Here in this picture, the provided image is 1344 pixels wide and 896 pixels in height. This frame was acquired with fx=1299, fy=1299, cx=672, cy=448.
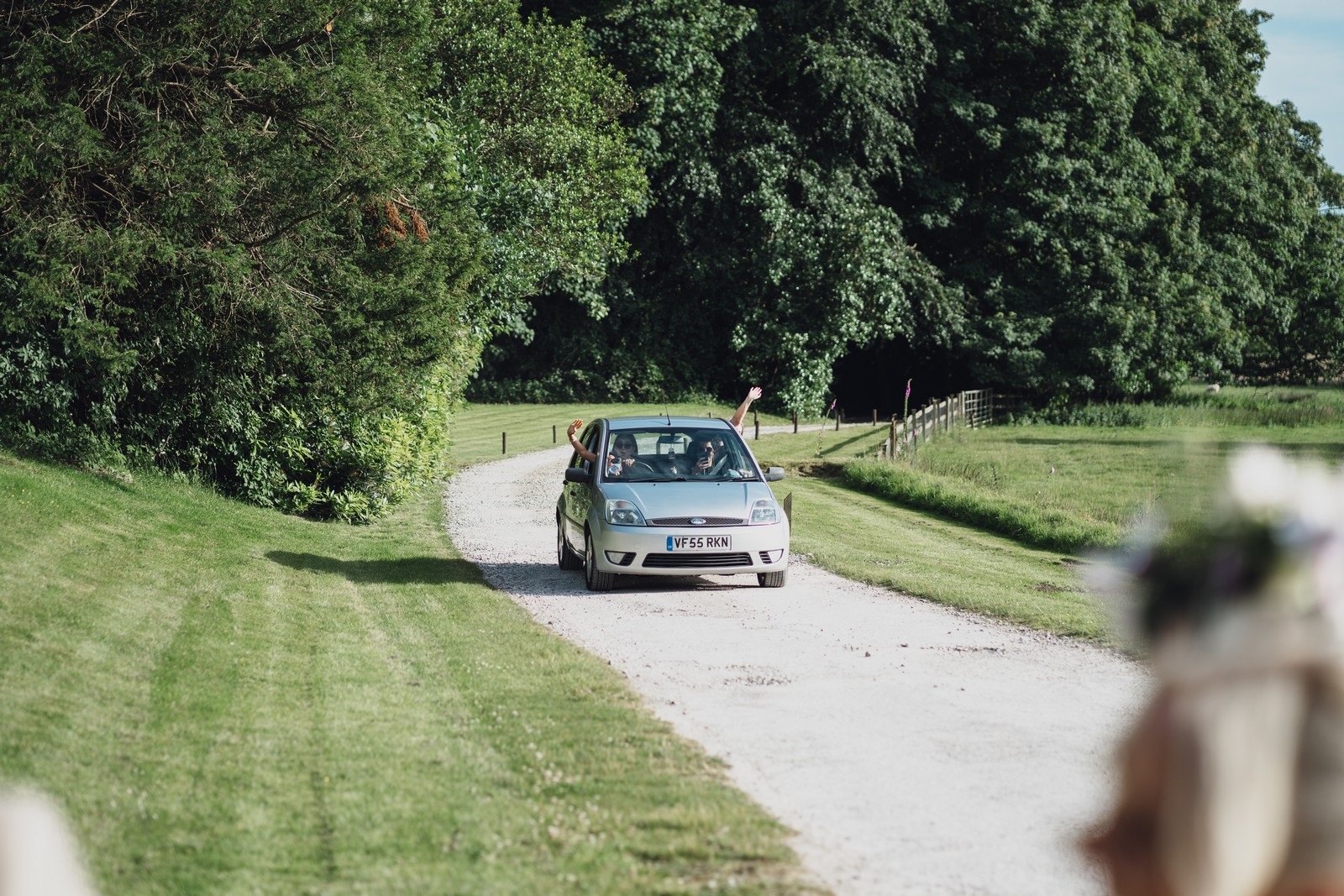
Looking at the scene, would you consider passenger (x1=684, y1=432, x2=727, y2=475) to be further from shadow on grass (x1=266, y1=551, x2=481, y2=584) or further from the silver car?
shadow on grass (x1=266, y1=551, x2=481, y2=584)

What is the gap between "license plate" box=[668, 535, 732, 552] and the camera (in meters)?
13.1

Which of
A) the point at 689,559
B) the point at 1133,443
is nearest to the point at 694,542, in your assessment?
the point at 689,559

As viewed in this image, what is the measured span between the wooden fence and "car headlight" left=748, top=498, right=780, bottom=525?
17061 millimetres

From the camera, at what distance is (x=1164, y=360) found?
162ft

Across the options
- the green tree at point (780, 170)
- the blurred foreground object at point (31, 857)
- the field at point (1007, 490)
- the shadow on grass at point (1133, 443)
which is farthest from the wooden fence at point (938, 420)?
the blurred foreground object at point (31, 857)

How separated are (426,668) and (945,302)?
40.8 m

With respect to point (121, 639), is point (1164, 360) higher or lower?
higher

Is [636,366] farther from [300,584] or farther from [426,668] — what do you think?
[426,668]

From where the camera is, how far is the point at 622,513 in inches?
525

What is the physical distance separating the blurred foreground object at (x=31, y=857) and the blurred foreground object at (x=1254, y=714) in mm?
1384

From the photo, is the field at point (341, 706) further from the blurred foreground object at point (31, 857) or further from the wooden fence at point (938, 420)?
the wooden fence at point (938, 420)

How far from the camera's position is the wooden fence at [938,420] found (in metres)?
32.3

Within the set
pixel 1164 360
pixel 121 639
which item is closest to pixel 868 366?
pixel 1164 360

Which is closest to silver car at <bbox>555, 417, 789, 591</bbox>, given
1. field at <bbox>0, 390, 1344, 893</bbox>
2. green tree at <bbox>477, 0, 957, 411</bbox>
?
field at <bbox>0, 390, 1344, 893</bbox>
